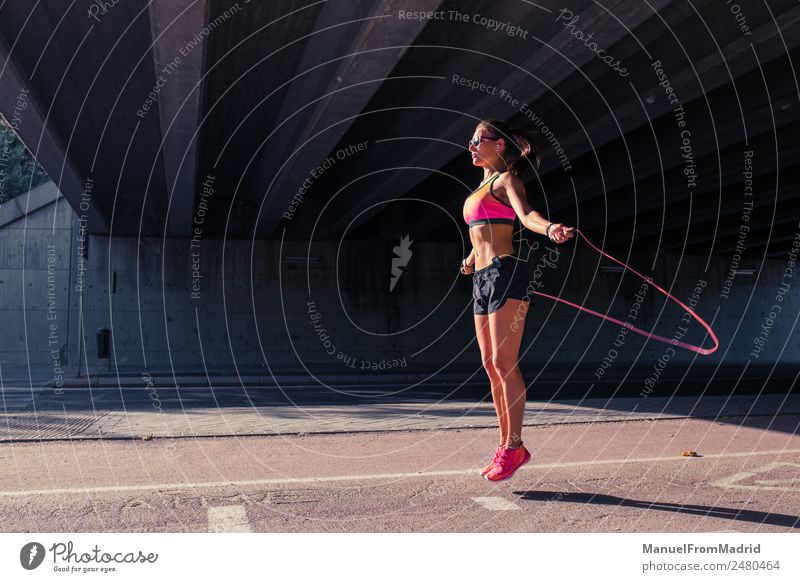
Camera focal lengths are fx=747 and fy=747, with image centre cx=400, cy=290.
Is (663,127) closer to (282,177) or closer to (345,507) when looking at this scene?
(282,177)

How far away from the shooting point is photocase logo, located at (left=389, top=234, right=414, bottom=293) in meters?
27.6

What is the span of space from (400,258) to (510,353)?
23353mm

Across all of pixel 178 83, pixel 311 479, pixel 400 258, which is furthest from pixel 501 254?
pixel 400 258

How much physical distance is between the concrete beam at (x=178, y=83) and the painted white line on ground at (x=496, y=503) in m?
6.49

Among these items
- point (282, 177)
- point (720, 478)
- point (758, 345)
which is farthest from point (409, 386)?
point (758, 345)

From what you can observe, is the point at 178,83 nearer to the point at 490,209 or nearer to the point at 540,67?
the point at 540,67

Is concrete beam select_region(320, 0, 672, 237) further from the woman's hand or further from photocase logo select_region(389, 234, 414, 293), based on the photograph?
photocase logo select_region(389, 234, 414, 293)

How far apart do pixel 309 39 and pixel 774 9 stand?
636cm

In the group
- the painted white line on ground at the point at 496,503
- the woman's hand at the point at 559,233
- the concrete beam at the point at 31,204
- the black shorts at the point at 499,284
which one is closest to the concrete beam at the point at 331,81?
the black shorts at the point at 499,284

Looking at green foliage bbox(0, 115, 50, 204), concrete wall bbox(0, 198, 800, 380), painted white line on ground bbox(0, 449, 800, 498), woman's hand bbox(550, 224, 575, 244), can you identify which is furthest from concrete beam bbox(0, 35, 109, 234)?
green foliage bbox(0, 115, 50, 204)

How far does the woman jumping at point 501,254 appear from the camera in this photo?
449cm
